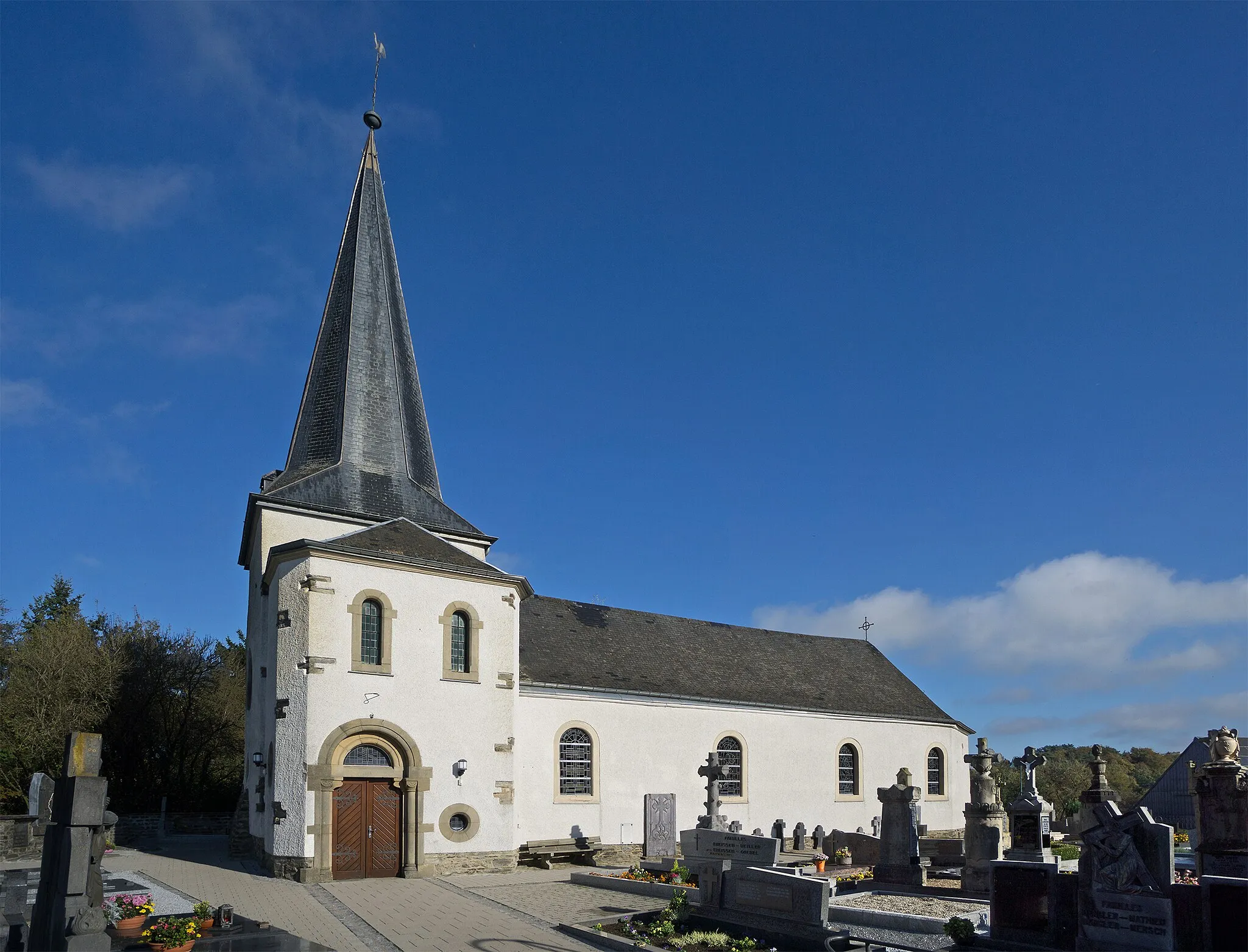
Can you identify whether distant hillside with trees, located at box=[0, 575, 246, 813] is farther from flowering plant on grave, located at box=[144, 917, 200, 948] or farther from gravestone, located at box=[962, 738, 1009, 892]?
gravestone, located at box=[962, 738, 1009, 892]

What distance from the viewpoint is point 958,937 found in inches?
483

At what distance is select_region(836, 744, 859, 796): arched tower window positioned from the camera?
30.5m

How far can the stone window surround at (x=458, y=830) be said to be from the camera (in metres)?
20.5

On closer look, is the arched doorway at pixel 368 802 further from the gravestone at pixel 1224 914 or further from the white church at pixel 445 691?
the gravestone at pixel 1224 914

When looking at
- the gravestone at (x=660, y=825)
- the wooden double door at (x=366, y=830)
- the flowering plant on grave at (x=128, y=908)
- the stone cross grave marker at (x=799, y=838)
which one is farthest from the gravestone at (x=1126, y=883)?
the stone cross grave marker at (x=799, y=838)

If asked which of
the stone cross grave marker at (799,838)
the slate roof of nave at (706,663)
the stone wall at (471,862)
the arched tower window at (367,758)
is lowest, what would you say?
the stone cross grave marker at (799,838)

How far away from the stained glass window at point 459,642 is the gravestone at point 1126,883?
13.6m

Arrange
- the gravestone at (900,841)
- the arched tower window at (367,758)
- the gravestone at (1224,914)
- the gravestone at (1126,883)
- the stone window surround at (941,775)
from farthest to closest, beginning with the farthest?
the stone window surround at (941,775), the arched tower window at (367,758), the gravestone at (900,841), the gravestone at (1126,883), the gravestone at (1224,914)

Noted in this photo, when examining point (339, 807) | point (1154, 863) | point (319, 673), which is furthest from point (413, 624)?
point (1154, 863)

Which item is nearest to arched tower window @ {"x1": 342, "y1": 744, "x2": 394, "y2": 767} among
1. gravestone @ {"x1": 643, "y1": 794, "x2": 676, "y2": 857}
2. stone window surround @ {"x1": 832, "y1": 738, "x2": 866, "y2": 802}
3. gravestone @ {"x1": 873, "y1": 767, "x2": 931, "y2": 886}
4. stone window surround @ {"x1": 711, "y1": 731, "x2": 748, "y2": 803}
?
gravestone @ {"x1": 643, "y1": 794, "x2": 676, "y2": 857}

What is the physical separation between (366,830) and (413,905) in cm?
389

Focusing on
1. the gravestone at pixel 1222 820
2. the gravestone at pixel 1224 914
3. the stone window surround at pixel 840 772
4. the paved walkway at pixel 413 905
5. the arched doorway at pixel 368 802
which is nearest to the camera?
the gravestone at pixel 1224 914

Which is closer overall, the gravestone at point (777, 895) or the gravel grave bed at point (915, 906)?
the gravestone at point (777, 895)

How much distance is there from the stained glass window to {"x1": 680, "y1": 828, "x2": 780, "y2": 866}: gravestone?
735 centimetres
